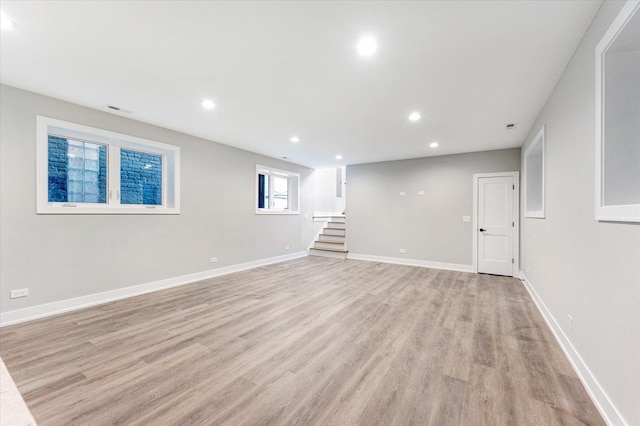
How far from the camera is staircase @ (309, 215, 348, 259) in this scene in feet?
23.7

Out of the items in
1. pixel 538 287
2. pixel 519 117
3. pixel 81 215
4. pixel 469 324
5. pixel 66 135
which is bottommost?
pixel 469 324

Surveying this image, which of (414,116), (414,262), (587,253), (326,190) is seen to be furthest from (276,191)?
(587,253)

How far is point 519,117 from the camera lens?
366 cm

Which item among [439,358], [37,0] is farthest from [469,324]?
[37,0]

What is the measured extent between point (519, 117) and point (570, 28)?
196 centimetres

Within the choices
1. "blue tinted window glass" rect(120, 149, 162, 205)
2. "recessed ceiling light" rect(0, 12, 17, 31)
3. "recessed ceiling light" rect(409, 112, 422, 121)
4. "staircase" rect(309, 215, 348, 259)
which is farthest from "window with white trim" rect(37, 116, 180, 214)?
"staircase" rect(309, 215, 348, 259)

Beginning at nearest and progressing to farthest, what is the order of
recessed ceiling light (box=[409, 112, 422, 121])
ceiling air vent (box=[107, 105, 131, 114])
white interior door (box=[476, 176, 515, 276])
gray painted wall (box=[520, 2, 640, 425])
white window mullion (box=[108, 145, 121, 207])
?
1. gray painted wall (box=[520, 2, 640, 425])
2. ceiling air vent (box=[107, 105, 131, 114])
3. recessed ceiling light (box=[409, 112, 422, 121])
4. white window mullion (box=[108, 145, 121, 207])
5. white interior door (box=[476, 176, 515, 276])

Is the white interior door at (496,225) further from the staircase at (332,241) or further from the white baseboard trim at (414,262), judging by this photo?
the staircase at (332,241)

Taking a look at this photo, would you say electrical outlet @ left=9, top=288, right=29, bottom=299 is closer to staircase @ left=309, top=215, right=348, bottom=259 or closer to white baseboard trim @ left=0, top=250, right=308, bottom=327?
white baseboard trim @ left=0, top=250, right=308, bottom=327

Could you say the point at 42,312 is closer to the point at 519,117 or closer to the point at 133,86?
the point at 133,86

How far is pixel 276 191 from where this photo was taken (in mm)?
7055

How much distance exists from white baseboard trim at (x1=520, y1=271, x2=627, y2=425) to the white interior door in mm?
2572

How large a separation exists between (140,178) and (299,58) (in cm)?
341

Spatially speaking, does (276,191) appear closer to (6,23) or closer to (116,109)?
(116,109)
